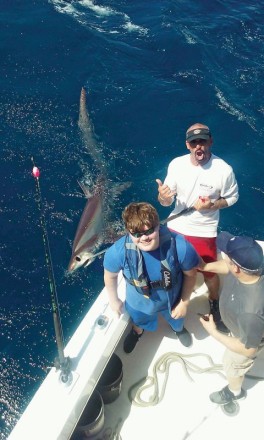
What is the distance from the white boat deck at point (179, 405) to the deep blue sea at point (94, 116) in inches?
67.1

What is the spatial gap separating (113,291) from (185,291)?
0.68 metres

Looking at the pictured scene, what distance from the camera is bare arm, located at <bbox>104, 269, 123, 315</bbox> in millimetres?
3699

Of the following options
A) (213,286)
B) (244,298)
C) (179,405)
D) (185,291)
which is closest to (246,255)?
(244,298)

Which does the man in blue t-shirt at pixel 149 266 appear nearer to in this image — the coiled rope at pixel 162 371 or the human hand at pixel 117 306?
the human hand at pixel 117 306

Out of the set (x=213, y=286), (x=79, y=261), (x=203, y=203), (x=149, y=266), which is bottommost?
(x=79, y=261)

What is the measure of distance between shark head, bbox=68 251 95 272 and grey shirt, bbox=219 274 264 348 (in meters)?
3.61

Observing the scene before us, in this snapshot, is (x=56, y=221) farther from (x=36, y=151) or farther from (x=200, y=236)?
(x=200, y=236)

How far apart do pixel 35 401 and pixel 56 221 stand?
4379 mm

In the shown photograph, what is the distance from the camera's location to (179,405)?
4.05 metres

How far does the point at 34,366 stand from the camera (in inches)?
217

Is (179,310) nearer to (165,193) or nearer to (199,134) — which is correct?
(165,193)

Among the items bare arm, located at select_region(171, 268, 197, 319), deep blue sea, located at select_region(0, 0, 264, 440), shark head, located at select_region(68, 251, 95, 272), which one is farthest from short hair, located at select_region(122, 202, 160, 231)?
shark head, located at select_region(68, 251, 95, 272)

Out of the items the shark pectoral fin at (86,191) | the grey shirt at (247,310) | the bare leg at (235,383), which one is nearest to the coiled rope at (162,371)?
the bare leg at (235,383)

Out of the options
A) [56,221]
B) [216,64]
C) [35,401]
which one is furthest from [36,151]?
[35,401]
